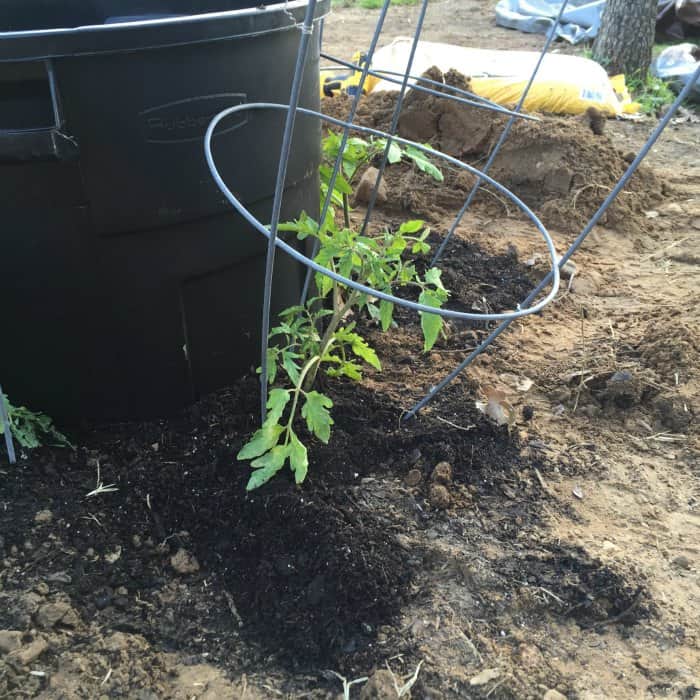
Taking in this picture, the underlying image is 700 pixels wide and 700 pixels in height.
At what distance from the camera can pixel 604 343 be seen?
257 cm

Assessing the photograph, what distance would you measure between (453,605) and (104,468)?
0.94m

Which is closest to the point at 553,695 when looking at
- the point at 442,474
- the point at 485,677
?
the point at 485,677

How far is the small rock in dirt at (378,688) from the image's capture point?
1.39 meters

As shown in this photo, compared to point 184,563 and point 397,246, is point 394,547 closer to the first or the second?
point 184,563

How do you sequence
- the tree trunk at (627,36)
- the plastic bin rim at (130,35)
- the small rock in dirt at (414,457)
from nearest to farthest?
the plastic bin rim at (130,35), the small rock in dirt at (414,457), the tree trunk at (627,36)

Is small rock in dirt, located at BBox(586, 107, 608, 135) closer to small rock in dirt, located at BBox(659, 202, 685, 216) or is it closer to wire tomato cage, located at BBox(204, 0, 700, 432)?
small rock in dirt, located at BBox(659, 202, 685, 216)

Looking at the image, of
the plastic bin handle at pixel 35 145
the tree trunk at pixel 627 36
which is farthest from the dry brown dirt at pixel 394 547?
the tree trunk at pixel 627 36

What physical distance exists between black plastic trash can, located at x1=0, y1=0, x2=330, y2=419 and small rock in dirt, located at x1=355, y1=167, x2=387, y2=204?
51.3 inches

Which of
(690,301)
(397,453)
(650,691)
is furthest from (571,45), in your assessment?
(650,691)

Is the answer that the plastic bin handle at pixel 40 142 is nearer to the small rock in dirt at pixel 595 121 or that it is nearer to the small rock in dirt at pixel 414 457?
the small rock in dirt at pixel 414 457

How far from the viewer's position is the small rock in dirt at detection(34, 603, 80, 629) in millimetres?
1480

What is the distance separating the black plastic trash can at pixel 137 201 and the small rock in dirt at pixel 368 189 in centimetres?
130

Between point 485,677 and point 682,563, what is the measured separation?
62 centimetres

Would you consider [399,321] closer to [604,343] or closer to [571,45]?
[604,343]
